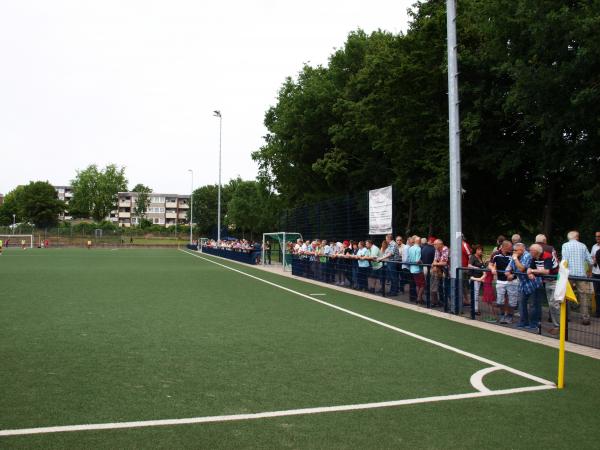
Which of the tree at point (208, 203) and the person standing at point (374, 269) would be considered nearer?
the person standing at point (374, 269)

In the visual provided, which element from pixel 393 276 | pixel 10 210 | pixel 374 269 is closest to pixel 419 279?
pixel 393 276

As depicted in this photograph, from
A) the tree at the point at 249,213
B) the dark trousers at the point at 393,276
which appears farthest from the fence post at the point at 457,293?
the tree at the point at 249,213

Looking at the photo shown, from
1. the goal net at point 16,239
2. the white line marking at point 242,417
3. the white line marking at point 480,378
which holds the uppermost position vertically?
the white line marking at point 242,417

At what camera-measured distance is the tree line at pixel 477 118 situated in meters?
16.9

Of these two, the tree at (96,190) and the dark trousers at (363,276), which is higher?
the tree at (96,190)

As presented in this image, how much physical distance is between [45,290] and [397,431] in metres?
13.9

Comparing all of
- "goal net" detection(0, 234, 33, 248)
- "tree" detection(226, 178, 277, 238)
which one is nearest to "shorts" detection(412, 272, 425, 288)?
"tree" detection(226, 178, 277, 238)

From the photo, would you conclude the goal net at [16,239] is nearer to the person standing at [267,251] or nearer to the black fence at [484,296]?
the person standing at [267,251]

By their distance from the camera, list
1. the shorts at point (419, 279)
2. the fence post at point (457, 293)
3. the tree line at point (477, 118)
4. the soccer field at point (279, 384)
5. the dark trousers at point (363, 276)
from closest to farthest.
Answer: the soccer field at point (279, 384)
the fence post at point (457, 293)
the shorts at point (419, 279)
the dark trousers at point (363, 276)
the tree line at point (477, 118)

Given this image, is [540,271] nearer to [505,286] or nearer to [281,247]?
[505,286]

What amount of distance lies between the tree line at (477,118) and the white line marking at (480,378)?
37.5 ft

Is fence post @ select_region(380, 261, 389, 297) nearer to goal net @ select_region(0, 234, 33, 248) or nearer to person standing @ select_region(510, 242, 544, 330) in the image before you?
person standing @ select_region(510, 242, 544, 330)

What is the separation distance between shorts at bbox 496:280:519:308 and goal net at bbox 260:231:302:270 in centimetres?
1715

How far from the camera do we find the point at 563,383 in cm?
587
